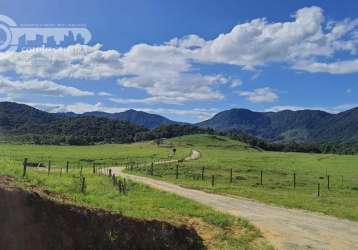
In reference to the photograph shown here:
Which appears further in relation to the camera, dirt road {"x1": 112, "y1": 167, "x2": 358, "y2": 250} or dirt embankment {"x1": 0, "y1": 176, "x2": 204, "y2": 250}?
dirt road {"x1": 112, "y1": 167, "x2": 358, "y2": 250}

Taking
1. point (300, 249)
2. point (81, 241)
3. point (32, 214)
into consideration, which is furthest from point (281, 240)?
point (32, 214)

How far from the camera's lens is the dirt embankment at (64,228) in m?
11.5

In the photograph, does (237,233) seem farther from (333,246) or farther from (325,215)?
(325,215)

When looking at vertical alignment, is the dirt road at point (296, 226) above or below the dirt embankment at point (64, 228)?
below

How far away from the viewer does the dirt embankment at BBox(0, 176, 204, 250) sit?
11.5 meters

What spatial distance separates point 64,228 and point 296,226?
1324 centimetres

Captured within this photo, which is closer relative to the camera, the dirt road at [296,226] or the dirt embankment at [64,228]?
the dirt embankment at [64,228]

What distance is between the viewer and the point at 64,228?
1248cm

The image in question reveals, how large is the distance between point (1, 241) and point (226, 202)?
71.0ft

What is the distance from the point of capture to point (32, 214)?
12.0m

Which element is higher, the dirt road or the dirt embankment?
the dirt embankment

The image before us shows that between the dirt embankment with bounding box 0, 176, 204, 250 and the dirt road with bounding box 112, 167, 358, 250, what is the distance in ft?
18.3

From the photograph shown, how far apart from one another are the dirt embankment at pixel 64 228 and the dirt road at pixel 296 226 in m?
5.56

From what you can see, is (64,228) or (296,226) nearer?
(64,228)
